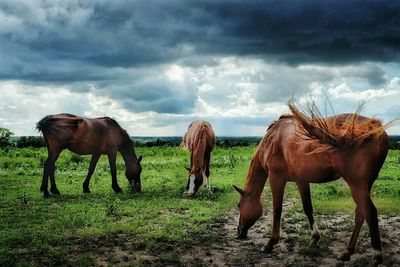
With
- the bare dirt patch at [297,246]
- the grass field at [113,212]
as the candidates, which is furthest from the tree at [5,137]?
the bare dirt patch at [297,246]

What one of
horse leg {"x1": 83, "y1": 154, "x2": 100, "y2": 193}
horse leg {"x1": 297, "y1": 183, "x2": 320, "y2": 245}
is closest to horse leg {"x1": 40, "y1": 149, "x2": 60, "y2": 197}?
horse leg {"x1": 83, "y1": 154, "x2": 100, "y2": 193}

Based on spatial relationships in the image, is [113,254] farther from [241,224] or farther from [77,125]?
[77,125]

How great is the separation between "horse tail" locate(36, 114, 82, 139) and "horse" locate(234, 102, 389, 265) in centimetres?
829

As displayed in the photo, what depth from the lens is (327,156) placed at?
20.7 ft

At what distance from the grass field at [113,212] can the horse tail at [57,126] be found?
1.84 metres

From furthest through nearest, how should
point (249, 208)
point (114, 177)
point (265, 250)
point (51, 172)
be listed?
point (114, 177) < point (51, 172) < point (249, 208) < point (265, 250)


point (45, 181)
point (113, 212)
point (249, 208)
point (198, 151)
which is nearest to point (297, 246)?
point (249, 208)

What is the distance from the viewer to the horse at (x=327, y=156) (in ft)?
19.7

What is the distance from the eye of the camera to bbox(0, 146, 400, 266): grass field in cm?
775

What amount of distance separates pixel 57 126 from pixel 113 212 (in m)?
4.59

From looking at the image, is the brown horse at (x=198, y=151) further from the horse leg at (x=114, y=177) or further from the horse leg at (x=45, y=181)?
the horse leg at (x=45, y=181)

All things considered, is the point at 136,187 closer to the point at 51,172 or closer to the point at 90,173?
the point at 90,173

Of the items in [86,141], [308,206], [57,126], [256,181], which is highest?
[57,126]

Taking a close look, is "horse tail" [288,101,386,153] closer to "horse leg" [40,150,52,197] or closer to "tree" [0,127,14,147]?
"horse leg" [40,150,52,197]
